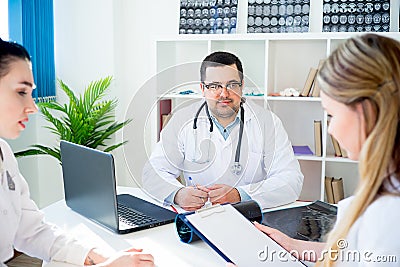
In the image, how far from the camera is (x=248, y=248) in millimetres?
1194

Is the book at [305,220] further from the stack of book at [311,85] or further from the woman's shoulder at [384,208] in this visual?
the stack of book at [311,85]

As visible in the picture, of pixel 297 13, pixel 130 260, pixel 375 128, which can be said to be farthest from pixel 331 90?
pixel 297 13

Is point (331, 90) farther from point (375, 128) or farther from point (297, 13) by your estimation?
point (297, 13)

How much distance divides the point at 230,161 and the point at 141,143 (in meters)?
0.31

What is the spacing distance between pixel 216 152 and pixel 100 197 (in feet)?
1.32

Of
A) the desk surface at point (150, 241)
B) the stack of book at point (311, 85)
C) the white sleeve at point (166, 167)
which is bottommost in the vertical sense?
the desk surface at point (150, 241)

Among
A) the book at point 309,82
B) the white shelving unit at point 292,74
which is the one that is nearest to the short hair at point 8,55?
the white shelving unit at point 292,74

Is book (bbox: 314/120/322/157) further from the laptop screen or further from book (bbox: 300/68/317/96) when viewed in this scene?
the laptop screen

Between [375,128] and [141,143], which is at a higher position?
[375,128]

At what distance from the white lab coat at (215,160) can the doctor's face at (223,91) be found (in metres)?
0.05

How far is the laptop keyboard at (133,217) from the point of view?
154 cm

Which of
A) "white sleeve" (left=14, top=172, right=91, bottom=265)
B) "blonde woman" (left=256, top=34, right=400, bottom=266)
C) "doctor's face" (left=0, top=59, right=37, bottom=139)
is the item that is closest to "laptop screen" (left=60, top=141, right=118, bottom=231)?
"white sleeve" (left=14, top=172, right=91, bottom=265)

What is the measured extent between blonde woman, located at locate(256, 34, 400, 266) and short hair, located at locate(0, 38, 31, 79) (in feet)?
2.60

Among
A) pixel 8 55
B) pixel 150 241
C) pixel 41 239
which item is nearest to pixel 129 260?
pixel 150 241
